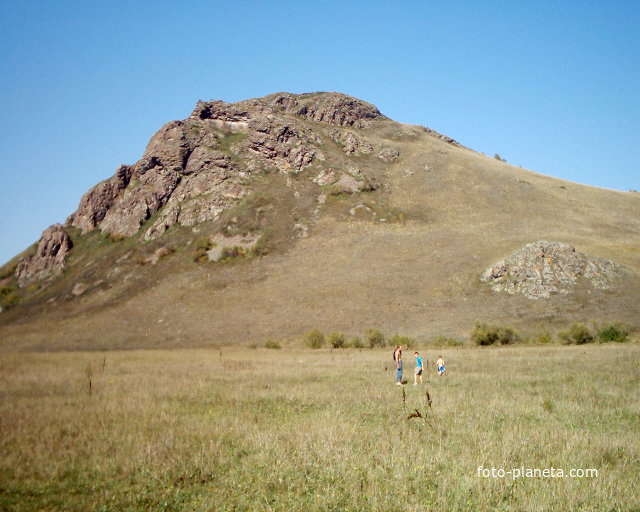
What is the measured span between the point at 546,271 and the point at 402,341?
22044 mm

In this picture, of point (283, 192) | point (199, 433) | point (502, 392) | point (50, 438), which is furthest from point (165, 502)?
point (283, 192)

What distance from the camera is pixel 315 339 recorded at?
133 feet

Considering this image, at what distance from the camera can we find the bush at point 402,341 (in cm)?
3774

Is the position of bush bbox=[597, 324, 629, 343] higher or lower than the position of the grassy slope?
lower

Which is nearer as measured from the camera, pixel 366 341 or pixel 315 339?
pixel 366 341

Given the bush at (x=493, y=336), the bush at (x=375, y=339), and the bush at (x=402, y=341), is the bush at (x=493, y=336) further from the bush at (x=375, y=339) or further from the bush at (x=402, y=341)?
the bush at (x=375, y=339)

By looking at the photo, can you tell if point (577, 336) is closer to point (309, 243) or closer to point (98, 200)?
point (309, 243)

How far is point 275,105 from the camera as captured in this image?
363ft

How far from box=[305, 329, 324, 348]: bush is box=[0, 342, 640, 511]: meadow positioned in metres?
22.6

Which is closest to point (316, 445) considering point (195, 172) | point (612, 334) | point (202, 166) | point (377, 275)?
point (612, 334)

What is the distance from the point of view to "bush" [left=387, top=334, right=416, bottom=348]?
37741mm

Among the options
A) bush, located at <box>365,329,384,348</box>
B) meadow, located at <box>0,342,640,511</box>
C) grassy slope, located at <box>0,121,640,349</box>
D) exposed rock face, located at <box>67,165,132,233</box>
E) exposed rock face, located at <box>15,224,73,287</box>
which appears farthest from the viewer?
exposed rock face, located at <box>67,165,132,233</box>

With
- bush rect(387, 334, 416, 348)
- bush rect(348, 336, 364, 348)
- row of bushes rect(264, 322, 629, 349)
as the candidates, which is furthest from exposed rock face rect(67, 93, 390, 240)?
bush rect(387, 334, 416, 348)

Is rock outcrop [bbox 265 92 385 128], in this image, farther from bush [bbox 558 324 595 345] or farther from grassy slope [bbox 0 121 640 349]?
bush [bbox 558 324 595 345]
